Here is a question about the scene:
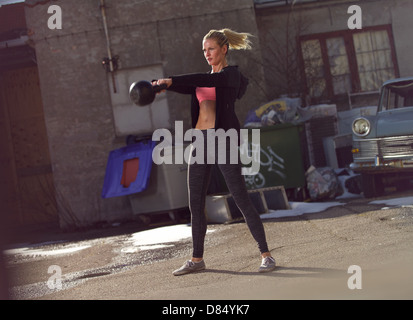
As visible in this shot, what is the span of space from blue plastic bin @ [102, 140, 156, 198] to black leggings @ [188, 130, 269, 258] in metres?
4.87

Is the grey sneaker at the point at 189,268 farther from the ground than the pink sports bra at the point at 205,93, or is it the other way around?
the pink sports bra at the point at 205,93

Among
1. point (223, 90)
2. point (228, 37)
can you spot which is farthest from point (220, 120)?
point (228, 37)

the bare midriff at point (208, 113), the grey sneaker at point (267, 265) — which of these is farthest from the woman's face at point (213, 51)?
the grey sneaker at point (267, 265)

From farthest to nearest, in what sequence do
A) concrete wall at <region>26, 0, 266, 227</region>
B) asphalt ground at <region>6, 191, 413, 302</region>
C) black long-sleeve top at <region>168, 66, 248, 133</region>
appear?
concrete wall at <region>26, 0, 266, 227</region> < black long-sleeve top at <region>168, 66, 248, 133</region> < asphalt ground at <region>6, 191, 413, 302</region>

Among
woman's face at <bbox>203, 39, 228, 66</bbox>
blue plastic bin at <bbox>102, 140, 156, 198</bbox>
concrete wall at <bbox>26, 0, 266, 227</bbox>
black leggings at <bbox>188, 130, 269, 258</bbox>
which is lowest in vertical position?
black leggings at <bbox>188, 130, 269, 258</bbox>

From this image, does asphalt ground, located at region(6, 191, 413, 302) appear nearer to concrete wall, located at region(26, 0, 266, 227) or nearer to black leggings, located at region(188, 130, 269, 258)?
black leggings, located at region(188, 130, 269, 258)

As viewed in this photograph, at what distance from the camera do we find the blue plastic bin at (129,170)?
951 centimetres

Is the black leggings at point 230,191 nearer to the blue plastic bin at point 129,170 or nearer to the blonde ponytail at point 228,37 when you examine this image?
the blonde ponytail at point 228,37

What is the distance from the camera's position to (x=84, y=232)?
10.6 metres

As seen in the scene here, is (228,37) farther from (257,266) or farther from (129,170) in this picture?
(129,170)

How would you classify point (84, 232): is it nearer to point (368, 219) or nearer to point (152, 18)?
point (152, 18)

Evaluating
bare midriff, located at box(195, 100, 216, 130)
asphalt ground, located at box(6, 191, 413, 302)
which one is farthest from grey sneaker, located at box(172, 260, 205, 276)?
bare midriff, located at box(195, 100, 216, 130)

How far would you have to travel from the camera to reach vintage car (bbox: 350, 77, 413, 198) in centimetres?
834

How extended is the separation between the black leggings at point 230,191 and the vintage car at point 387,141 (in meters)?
4.55
